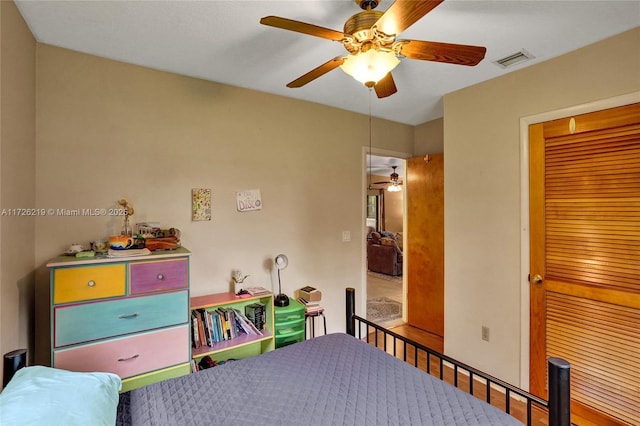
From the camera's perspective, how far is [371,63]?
1411 mm

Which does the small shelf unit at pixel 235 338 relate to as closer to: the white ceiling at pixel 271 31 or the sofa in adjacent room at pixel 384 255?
the white ceiling at pixel 271 31

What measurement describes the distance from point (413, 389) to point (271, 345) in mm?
1465

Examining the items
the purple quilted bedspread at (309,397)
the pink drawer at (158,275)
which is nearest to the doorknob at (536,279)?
the purple quilted bedspread at (309,397)

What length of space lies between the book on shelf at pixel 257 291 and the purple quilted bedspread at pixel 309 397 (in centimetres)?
97

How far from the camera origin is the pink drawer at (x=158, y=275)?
1.87 meters

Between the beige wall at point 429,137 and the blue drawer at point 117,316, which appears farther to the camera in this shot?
the beige wall at point 429,137

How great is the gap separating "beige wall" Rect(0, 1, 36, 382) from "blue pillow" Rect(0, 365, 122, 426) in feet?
2.56

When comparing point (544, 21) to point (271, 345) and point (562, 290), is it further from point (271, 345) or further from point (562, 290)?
point (271, 345)

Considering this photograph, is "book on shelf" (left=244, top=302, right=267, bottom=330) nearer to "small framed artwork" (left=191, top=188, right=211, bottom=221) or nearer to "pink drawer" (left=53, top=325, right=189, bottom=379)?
"pink drawer" (left=53, top=325, right=189, bottom=379)

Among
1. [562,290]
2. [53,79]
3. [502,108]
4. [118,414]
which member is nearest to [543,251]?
[562,290]

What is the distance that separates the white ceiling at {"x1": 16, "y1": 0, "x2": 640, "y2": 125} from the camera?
1634mm

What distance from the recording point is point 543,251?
2230 mm

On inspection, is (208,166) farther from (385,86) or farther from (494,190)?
(494,190)

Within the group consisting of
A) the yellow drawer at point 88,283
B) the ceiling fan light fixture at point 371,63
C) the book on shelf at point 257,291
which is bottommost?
the book on shelf at point 257,291
